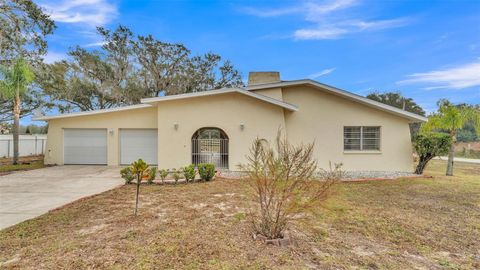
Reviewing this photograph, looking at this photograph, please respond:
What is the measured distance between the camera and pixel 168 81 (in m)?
28.4

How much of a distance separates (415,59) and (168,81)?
22884 millimetres

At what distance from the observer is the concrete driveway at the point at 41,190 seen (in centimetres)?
664

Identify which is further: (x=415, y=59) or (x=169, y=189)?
(x=415, y=59)

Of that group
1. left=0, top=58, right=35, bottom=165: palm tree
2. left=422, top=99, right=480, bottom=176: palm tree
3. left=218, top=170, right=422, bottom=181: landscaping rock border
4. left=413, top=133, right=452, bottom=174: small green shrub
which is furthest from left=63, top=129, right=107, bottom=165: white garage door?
left=422, top=99, right=480, bottom=176: palm tree

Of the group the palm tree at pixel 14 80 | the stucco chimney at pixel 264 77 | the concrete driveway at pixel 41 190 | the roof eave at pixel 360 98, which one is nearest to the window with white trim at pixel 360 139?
the roof eave at pixel 360 98

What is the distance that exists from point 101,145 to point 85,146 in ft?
3.40

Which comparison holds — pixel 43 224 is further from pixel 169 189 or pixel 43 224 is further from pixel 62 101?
pixel 62 101

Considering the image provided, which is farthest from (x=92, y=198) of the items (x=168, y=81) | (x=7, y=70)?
(x=168, y=81)

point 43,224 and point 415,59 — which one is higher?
point 415,59

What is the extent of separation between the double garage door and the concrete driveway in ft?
11.8

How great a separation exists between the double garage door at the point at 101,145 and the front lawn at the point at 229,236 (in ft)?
28.7

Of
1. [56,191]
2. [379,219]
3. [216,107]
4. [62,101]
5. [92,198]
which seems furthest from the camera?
[62,101]

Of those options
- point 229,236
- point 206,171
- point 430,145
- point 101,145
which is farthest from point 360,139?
point 101,145

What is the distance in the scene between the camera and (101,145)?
16.7 meters
